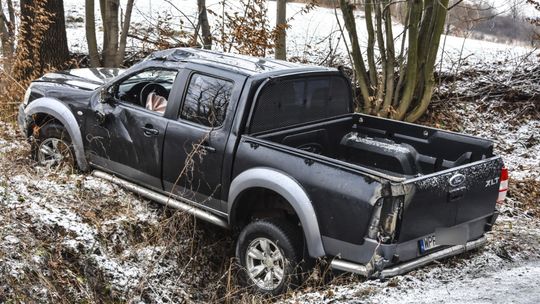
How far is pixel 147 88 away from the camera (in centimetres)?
629

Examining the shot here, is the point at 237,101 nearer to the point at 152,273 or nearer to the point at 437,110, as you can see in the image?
the point at 152,273

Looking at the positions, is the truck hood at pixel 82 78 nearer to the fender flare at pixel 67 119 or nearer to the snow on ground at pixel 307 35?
the fender flare at pixel 67 119

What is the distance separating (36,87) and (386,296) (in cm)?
469

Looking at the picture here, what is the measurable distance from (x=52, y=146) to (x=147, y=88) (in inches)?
56.3

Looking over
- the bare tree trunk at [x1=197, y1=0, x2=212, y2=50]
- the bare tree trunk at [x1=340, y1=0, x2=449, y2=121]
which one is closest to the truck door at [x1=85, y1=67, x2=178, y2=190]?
the bare tree trunk at [x1=340, y1=0, x2=449, y2=121]

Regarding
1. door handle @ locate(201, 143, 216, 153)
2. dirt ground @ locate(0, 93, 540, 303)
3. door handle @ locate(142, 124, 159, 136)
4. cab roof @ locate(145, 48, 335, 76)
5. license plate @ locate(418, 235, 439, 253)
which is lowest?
dirt ground @ locate(0, 93, 540, 303)

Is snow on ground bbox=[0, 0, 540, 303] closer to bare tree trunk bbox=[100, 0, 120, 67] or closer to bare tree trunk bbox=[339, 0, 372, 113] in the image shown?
bare tree trunk bbox=[339, 0, 372, 113]

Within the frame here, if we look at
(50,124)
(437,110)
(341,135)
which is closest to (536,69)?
(437,110)

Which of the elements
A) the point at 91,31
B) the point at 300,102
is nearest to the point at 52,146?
the point at 300,102

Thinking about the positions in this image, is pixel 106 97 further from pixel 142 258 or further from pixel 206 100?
pixel 142 258

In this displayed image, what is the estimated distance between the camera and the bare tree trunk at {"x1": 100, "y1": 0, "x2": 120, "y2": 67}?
397 inches

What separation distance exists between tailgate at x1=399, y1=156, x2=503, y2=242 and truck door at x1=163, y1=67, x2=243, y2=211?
68.1 inches

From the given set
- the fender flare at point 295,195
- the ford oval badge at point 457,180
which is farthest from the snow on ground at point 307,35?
the ford oval badge at point 457,180

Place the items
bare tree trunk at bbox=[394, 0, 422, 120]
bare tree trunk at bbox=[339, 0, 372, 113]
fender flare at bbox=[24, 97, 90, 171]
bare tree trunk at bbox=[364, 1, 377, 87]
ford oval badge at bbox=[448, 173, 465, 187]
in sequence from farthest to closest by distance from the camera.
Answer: bare tree trunk at bbox=[339, 0, 372, 113]
bare tree trunk at bbox=[364, 1, 377, 87]
bare tree trunk at bbox=[394, 0, 422, 120]
fender flare at bbox=[24, 97, 90, 171]
ford oval badge at bbox=[448, 173, 465, 187]
